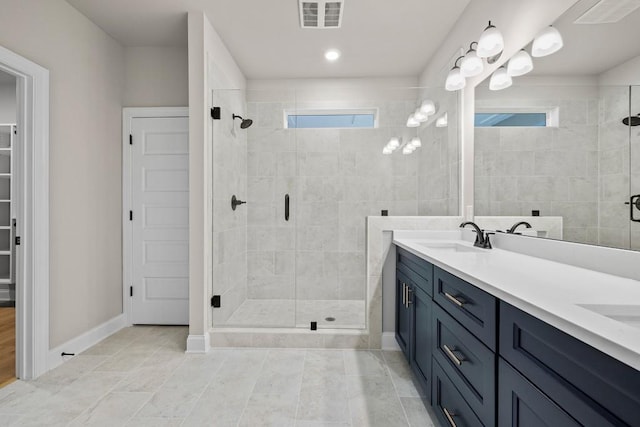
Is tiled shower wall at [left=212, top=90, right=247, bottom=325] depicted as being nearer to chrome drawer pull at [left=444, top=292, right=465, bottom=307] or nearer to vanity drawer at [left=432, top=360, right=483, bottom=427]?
vanity drawer at [left=432, top=360, right=483, bottom=427]

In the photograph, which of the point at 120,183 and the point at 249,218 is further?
the point at 249,218

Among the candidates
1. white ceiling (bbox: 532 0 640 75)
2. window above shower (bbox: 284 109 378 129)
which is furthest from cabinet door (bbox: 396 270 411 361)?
window above shower (bbox: 284 109 378 129)

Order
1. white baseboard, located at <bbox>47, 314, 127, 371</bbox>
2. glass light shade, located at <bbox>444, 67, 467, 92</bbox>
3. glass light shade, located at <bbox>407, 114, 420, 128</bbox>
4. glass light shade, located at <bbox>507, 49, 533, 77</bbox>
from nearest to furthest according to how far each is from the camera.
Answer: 1. glass light shade, located at <bbox>507, 49, 533, 77</bbox>
2. white baseboard, located at <bbox>47, 314, 127, 371</bbox>
3. glass light shade, located at <bbox>444, 67, 467, 92</bbox>
4. glass light shade, located at <bbox>407, 114, 420, 128</bbox>

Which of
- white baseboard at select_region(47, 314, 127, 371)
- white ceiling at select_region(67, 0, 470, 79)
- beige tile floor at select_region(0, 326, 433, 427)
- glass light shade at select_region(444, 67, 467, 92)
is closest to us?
beige tile floor at select_region(0, 326, 433, 427)

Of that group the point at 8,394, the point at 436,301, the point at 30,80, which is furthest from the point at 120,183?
the point at 436,301

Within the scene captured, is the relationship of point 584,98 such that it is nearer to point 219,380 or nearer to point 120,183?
point 219,380

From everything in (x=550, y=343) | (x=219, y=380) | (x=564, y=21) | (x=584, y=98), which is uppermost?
(x=564, y=21)

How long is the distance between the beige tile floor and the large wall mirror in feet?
4.24

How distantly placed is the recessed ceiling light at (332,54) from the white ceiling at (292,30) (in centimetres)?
7

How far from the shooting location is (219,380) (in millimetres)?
2213

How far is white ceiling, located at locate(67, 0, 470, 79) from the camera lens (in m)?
2.66

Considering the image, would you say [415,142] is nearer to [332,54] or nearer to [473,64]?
[473,64]

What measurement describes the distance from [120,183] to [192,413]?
7.56ft

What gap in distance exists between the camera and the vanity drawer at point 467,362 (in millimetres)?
1107
